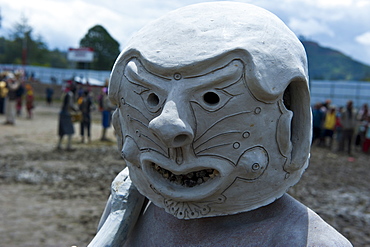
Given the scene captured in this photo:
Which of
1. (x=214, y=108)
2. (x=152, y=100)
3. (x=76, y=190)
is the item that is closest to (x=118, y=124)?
(x=152, y=100)

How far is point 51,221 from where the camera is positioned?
5469 mm

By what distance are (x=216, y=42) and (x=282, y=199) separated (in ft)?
2.50

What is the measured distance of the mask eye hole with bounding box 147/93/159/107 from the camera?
1545 millimetres

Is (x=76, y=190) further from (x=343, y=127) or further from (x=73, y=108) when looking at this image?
(x=343, y=127)

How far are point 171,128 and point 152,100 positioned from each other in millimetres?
192

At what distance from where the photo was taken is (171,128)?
1.41 metres

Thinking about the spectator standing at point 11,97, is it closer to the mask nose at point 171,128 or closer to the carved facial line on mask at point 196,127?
the carved facial line on mask at point 196,127

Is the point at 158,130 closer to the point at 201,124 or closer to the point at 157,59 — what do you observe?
the point at 201,124


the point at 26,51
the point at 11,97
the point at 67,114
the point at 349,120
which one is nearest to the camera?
the point at 67,114

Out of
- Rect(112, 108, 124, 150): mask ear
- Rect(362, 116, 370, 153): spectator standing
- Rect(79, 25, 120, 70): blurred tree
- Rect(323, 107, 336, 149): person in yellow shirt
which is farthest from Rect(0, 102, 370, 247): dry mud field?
Rect(112, 108, 124, 150): mask ear

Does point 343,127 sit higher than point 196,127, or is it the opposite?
point 196,127

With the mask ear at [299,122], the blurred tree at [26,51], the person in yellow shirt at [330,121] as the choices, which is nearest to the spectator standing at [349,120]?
the person in yellow shirt at [330,121]

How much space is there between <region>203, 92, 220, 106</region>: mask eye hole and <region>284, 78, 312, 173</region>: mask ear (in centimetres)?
33

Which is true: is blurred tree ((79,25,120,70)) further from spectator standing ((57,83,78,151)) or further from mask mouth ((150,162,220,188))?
spectator standing ((57,83,78,151))
